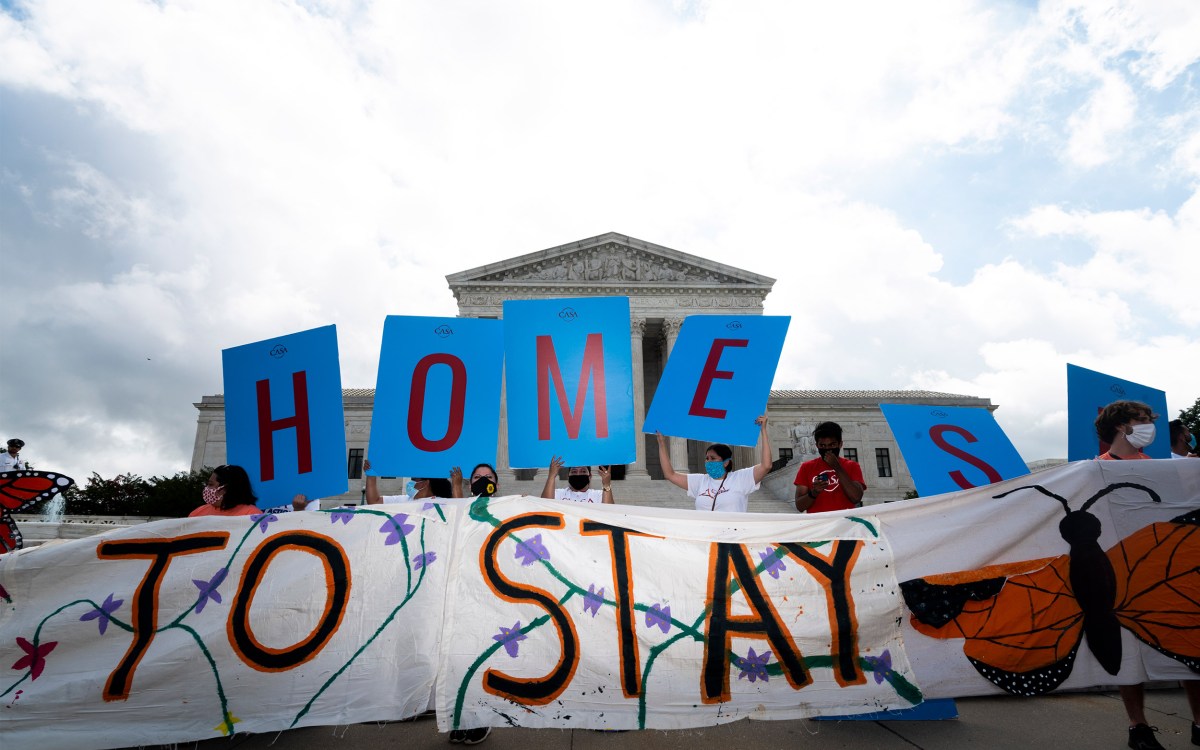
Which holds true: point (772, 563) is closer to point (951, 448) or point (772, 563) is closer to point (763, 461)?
point (763, 461)

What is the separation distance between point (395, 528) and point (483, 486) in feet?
5.82

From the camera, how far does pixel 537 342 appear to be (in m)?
5.22

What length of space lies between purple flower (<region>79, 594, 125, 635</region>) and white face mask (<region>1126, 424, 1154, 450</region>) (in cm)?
621

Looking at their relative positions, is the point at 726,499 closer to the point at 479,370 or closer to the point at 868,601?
the point at 868,601

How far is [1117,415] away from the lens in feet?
13.4

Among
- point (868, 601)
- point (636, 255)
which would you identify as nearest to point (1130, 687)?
point (868, 601)

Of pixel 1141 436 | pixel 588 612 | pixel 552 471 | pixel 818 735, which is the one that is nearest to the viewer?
pixel 588 612

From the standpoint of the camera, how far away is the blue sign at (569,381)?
4996 millimetres

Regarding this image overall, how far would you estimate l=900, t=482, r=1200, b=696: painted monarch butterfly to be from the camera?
340cm

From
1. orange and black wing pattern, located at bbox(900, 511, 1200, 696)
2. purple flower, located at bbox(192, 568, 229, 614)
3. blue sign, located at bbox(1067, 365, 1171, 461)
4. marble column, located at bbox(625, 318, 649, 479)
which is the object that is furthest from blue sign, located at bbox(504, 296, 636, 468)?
marble column, located at bbox(625, 318, 649, 479)

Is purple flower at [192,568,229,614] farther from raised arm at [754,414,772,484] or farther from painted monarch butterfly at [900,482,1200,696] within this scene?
painted monarch butterfly at [900,482,1200,696]

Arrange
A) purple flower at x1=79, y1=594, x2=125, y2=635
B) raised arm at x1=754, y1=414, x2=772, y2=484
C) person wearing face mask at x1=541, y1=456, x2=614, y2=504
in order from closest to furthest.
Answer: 1. purple flower at x1=79, y1=594, x2=125, y2=635
2. raised arm at x1=754, y1=414, x2=772, y2=484
3. person wearing face mask at x1=541, y1=456, x2=614, y2=504

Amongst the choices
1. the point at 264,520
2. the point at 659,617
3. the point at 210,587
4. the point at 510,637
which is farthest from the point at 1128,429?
the point at 210,587

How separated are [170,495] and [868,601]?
107ft
